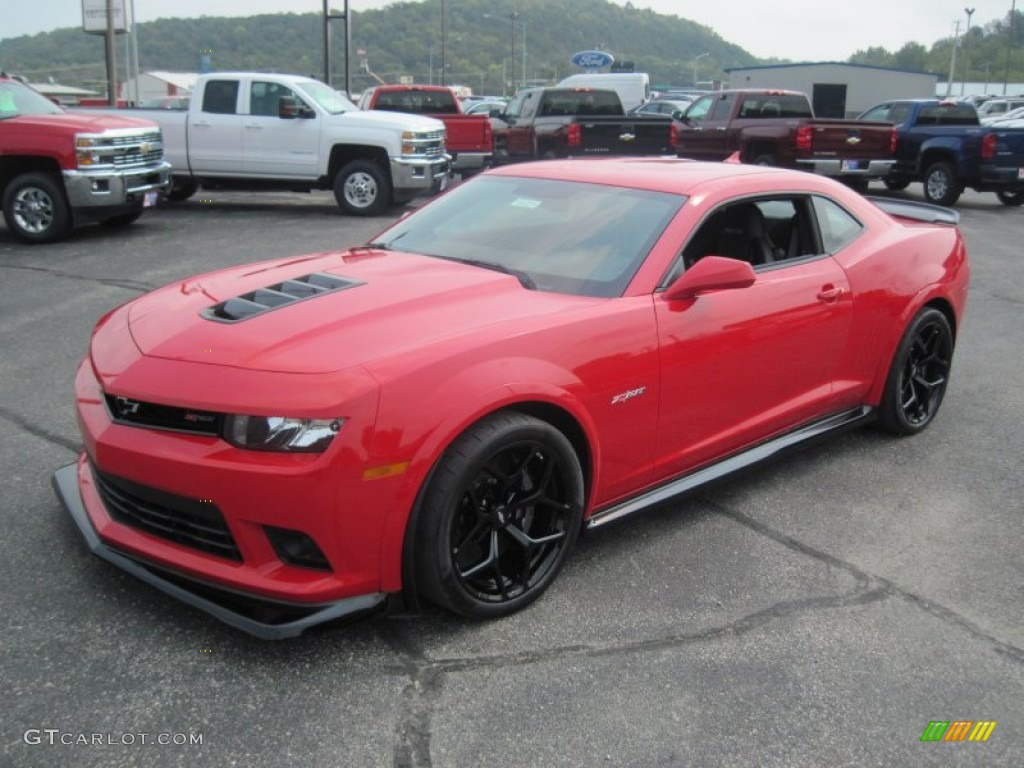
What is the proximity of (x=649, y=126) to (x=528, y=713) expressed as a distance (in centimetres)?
1475

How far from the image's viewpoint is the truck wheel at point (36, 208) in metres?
10.3

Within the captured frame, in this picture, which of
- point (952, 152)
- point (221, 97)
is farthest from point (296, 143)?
point (952, 152)

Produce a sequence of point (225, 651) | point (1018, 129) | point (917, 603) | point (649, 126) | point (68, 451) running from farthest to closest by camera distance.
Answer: point (649, 126) → point (1018, 129) → point (68, 451) → point (917, 603) → point (225, 651)

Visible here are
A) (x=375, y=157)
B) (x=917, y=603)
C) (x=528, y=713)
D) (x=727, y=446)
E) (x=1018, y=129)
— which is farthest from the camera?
(x=1018, y=129)

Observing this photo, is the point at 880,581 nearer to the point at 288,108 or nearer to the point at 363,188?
the point at 363,188

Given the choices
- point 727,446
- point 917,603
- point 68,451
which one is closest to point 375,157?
point 68,451

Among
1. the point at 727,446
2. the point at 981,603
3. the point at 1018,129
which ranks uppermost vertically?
the point at 1018,129

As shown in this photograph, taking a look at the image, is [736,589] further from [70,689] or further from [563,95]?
[563,95]

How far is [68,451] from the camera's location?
4.36 metres

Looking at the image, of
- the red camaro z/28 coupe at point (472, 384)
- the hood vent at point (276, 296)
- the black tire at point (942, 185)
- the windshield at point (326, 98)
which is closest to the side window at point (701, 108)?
the black tire at point (942, 185)

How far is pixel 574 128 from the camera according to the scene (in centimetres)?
1567

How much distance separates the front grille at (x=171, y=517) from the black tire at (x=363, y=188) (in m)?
10.8

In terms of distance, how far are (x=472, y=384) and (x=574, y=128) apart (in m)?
13.6

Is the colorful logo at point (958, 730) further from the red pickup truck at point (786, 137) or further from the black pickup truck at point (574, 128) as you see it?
the red pickup truck at point (786, 137)
